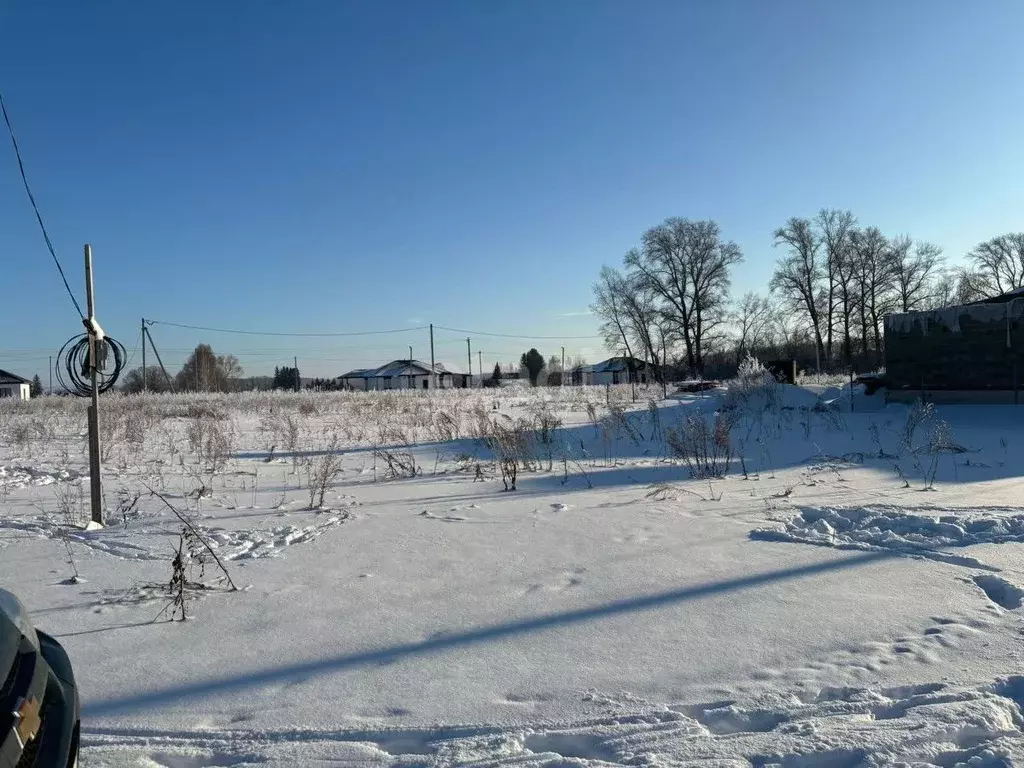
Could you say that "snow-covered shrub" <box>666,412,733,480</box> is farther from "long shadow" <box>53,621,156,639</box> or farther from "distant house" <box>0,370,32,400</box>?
"distant house" <box>0,370,32,400</box>

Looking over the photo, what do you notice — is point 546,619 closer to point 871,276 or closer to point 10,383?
point 871,276

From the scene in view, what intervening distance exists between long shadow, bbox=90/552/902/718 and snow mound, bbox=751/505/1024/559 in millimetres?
402

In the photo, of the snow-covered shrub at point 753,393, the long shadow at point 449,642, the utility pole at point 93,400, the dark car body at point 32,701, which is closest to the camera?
the dark car body at point 32,701

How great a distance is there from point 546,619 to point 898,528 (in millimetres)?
3222

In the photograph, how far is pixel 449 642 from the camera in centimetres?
331

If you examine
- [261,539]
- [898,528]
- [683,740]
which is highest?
[261,539]

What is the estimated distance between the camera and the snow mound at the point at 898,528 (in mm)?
4805

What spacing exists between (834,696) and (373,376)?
8040 cm

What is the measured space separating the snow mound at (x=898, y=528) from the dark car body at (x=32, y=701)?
14.5 ft

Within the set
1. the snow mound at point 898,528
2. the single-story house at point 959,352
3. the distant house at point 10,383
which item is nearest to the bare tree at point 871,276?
the single-story house at point 959,352

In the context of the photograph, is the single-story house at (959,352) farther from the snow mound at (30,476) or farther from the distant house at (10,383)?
the distant house at (10,383)

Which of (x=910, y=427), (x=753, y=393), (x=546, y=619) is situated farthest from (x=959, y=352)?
(x=546, y=619)

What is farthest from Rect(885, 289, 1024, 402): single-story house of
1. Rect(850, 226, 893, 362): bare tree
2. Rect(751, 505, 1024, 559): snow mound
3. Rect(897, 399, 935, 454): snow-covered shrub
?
Rect(850, 226, 893, 362): bare tree

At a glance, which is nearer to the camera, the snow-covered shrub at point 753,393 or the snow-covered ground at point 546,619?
the snow-covered ground at point 546,619
